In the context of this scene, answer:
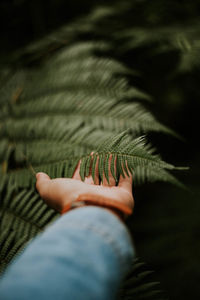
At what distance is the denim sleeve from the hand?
35 millimetres

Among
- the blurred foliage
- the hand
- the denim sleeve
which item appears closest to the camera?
the denim sleeve

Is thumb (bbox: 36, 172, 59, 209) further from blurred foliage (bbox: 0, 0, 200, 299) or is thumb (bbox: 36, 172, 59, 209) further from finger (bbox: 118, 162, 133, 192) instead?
blurred foliage (bbox: 0, 0, 200, 299)

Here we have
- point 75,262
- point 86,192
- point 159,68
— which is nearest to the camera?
point 75,262

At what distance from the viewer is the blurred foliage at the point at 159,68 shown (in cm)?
131

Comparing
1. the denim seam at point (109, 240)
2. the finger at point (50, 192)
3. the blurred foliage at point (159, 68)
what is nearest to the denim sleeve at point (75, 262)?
the denim seam at point (109, 240)

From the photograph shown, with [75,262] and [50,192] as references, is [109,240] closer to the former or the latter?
[75,262]

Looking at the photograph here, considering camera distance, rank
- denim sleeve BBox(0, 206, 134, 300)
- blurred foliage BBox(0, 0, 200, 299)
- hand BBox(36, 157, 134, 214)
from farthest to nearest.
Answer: blurred foliage BBox(0, 0, 200, 299) < hand BBox(36, 157, 134, 214) < denim sleeve BBox(0, 206, 134, 300)

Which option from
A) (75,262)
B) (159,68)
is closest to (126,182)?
(75,262)

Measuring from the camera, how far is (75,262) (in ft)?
1.22

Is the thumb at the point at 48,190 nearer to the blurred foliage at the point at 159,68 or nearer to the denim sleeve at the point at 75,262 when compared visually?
the denim sleeve at the point at 75,262

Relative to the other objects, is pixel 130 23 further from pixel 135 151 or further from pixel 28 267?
pixel 28 267

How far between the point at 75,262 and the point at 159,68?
1624mm

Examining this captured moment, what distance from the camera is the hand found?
0.50 m

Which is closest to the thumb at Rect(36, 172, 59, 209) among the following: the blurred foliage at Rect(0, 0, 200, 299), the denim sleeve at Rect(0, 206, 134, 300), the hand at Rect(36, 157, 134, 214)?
the hand at Rect(36, 157, 134, 214)
